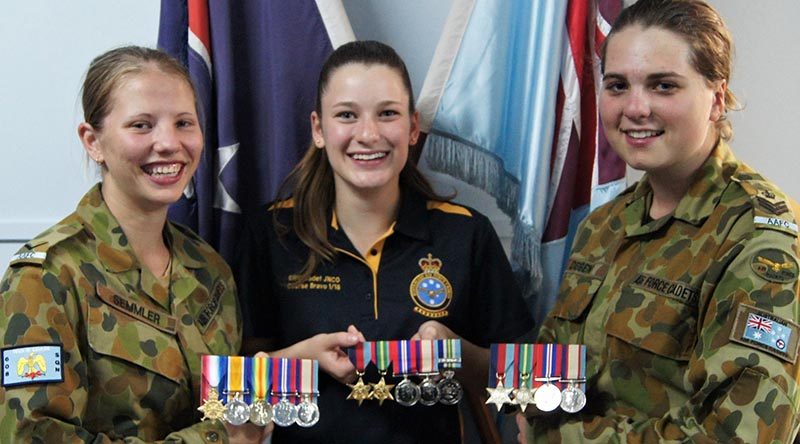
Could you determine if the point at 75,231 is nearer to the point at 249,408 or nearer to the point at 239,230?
the point at 249,408

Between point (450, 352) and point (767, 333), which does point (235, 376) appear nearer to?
point (450, 352)

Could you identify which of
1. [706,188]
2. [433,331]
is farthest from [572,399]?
[706,188]

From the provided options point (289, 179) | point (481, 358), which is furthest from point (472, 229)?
point (289, 179)

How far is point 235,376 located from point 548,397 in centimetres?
59

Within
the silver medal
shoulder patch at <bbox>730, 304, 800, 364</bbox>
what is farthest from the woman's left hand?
shoulder patch at <bbox>730, 304, 800, 364</bbox>

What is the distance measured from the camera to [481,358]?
2223 mm

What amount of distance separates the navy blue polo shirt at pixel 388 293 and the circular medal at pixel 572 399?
1.45 feet

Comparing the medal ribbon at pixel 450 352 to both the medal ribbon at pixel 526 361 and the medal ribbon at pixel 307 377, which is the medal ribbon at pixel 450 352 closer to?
the medal ribbon at pixel 526 361

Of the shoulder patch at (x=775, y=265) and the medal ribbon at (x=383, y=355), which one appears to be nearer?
the shoulder patch at (x=775, y=265)

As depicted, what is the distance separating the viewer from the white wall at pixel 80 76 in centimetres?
261

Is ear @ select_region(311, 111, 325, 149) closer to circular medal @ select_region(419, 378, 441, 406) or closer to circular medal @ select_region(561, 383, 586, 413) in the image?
circular medal @ select_region(419, 378, 441, 406)

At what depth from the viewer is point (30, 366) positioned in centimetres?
166

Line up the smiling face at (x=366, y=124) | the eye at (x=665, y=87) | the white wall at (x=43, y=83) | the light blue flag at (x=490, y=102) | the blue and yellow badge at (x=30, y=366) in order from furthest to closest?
the white wall at (x=43, y=83)
the light blue flag at (x=490, y=102)
the smiling face at (x=366, y=124)
the eye at (x=665, y=87)
the blue and yellow badge at (x=30, y=366)

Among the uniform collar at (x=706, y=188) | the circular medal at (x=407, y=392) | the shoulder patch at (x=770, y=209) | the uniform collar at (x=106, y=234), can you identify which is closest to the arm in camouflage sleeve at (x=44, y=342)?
the uniform collar at (x=106, y=234)
